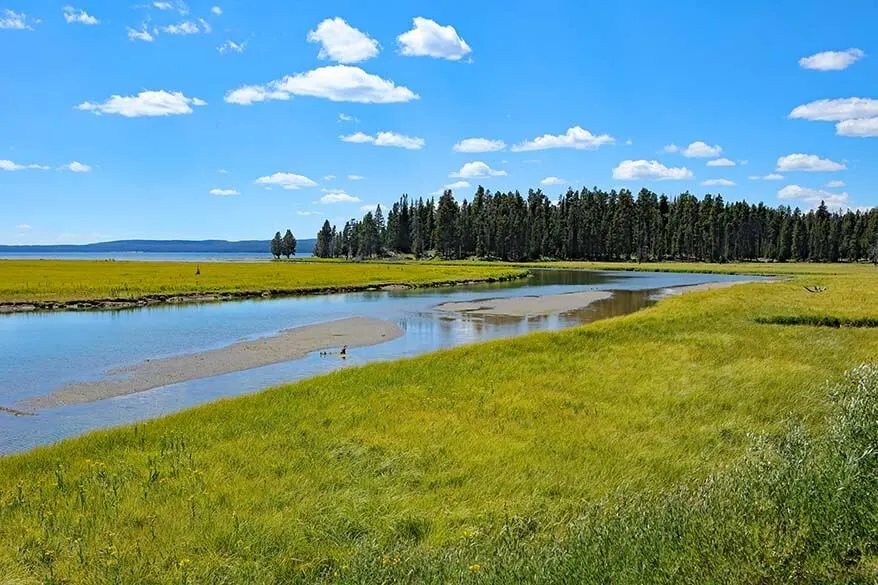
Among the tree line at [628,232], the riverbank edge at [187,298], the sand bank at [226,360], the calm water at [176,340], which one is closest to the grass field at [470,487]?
the calm water at [176,340]

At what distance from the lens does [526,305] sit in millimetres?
50719

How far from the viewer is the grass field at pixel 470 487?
23.4 ft

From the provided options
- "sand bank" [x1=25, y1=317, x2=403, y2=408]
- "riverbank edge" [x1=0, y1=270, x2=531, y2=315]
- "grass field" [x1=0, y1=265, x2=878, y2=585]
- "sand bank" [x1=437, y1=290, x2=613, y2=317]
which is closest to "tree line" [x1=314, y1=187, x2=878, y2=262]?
A: "riverbank edge" [x1=0, y1=270, x2=531, y2=315]

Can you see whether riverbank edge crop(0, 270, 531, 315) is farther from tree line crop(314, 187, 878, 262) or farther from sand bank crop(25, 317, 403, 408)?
tree line crop(314, 187, 878, 262)

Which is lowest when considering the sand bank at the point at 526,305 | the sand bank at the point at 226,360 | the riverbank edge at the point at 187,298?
the sand bank at the point at 226,360

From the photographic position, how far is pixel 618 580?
21.1 ft

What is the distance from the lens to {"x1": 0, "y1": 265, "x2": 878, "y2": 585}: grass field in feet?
23.4

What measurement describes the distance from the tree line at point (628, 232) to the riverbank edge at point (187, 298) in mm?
82758

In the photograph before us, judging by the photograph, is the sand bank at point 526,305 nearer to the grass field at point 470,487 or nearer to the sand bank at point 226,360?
the sand bank at point 226,360

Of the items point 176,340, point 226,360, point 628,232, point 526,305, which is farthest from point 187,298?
point 628,232

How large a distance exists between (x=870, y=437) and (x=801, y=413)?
5.79 meters

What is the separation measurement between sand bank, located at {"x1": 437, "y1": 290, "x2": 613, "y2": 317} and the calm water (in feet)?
5.91

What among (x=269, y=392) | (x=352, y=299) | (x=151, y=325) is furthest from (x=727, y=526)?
(x=352, y=299)

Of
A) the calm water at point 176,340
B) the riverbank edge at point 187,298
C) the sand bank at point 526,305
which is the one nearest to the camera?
the calm water at point 176,340
